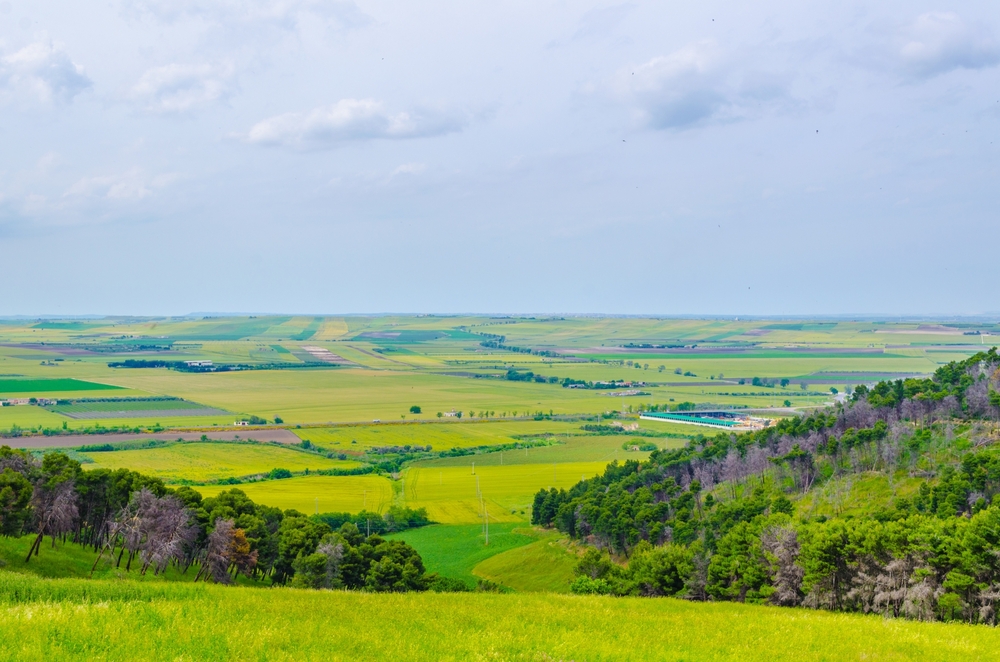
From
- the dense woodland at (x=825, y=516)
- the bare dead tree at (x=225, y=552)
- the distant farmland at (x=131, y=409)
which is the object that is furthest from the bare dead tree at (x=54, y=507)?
the distant farmland at (x=131, y=409)

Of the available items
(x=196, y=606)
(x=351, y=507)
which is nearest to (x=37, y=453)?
(x=351, y=507)

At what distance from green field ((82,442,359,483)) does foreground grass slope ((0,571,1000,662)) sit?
77.5 meters

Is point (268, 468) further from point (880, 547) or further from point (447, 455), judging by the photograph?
point (880, 547)

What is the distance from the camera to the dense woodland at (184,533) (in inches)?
1829

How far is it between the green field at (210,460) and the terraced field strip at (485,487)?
1472 centimetres

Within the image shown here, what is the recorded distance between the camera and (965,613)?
122 ft

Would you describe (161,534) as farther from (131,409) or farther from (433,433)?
(131,409)

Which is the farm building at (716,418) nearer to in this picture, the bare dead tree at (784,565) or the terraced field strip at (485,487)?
the terraced field strip at (485,487)

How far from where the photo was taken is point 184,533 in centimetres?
4744

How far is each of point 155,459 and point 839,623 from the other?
332ft

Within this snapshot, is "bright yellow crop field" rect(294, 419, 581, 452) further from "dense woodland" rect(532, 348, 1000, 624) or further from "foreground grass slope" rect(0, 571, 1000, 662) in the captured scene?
"foreground grass slope" rect(0, 571, 1000, 662)

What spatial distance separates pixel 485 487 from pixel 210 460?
3850 cm

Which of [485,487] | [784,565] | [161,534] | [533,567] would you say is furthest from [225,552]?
[485,487]

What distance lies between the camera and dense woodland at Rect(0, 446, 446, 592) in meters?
46.5
